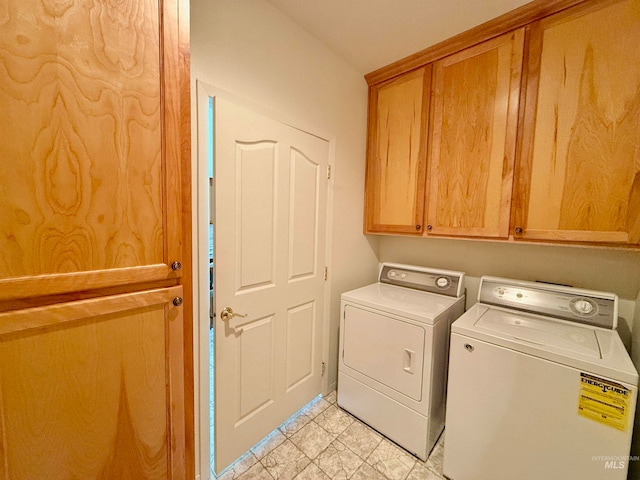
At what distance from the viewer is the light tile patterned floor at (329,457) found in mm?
1344

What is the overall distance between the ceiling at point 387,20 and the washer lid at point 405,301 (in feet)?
5.67

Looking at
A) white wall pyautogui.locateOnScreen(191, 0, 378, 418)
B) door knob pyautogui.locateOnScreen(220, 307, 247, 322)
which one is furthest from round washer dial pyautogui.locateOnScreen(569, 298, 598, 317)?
door knob pyautogui.locateOnScreen(220, 307, 247, 322)

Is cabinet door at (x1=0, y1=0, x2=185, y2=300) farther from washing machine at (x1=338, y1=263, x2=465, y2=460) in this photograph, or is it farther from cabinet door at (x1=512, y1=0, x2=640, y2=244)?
Answer: cabinet door at (x1=512, y1=0, x2=640, y2=244)

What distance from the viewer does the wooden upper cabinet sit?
143 cm

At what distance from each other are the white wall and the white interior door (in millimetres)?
151

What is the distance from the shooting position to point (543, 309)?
1405 millimetres

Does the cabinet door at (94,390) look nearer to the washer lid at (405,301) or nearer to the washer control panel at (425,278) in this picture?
the washer lid at (405,301)

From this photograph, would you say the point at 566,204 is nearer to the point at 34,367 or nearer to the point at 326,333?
the point at 326,333

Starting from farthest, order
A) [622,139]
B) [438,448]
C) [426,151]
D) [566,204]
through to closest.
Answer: [426,151]
[438,448]
[566,204]
[622,139]

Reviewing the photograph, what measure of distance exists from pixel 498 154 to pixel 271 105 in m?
1.40

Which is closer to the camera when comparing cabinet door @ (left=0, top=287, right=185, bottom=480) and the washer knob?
cabinet door @ (left=0, top=287, right=185, bottom=480)

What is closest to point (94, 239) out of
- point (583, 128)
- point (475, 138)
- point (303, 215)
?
point (303, 215)

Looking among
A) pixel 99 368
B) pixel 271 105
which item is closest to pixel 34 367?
pixel 99 368

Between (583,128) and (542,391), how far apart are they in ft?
4.25
